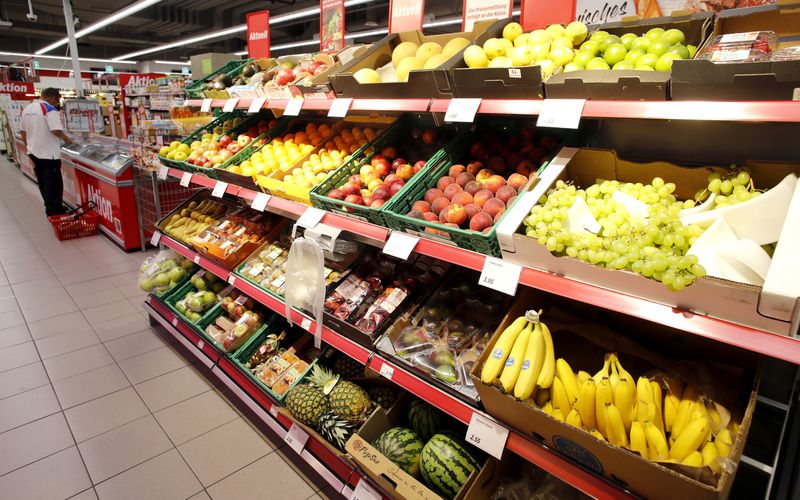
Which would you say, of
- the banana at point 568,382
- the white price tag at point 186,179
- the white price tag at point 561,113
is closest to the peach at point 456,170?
the white price tag at point 561,113

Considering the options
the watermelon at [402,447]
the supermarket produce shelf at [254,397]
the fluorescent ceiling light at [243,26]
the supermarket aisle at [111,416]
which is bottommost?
the supermarket aisle at [111,416]

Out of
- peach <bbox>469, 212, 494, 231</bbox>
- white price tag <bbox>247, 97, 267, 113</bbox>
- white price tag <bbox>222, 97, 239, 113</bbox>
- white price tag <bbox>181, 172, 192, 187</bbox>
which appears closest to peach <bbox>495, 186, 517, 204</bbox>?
peach <bbox>469, 212, 494, 231</bbox>

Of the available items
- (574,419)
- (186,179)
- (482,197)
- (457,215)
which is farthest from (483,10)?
(186,179)

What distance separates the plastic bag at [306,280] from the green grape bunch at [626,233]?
114 centimetres

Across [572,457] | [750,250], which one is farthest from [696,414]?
[750,250]

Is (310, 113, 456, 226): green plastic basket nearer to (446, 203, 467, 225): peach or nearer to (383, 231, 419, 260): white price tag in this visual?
(383, 231, 419, 260): white price tag

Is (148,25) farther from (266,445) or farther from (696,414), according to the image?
(696,414)

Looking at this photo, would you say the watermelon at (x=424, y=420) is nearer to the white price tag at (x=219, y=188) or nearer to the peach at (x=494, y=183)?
the peach at (x=494, y=183)

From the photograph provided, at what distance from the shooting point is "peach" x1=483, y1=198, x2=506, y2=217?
1.62 m

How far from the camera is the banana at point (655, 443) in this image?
1.17m

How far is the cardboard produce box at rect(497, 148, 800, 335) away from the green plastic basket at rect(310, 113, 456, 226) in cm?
54

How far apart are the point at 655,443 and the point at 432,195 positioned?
1.12 metres

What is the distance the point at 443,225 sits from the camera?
5.04 feet

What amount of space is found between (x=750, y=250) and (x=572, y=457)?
0.74 metres
